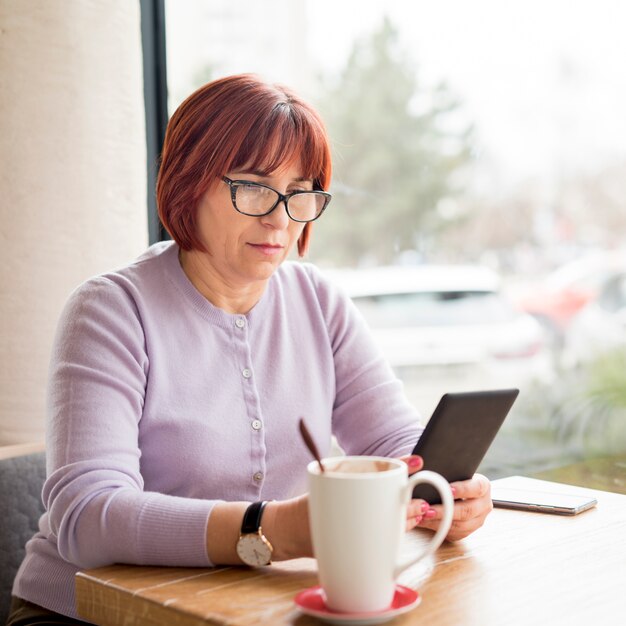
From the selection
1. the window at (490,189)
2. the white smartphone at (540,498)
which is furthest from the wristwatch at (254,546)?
the window at (490,189)

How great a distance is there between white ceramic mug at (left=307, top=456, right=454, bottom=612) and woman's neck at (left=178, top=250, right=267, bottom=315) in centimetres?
70

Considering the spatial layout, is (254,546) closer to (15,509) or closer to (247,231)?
(247,231)

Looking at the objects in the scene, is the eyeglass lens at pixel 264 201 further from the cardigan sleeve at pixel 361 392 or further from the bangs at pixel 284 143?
the cardigan sleeve at pixel 361 392

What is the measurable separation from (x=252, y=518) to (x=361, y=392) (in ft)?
Result: 1.90

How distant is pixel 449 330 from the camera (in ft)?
7.20

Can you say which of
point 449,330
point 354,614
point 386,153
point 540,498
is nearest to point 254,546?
point 354,614

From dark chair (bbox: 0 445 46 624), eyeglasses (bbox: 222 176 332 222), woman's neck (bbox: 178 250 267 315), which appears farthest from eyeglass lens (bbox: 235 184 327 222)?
dark chair (bbox: 0 445 46 624)

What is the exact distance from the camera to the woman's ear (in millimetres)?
1788

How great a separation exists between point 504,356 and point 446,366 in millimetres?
139

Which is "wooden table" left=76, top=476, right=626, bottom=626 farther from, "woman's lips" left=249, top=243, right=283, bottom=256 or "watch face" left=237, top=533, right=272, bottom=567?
"woman's lips" left=249, top=243, right=283, bottom=256

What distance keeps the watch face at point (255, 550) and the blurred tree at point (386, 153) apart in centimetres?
125

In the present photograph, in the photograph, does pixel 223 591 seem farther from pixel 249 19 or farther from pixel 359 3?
pixel 249 19

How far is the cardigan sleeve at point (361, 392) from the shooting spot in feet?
5.27

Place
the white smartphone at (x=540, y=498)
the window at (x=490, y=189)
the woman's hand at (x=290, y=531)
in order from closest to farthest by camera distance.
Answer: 1. the woman's hand at (x=290, y=531)
2. the white smartphone at (x=540, y=498)
3. the window at (x=490, y=189)
